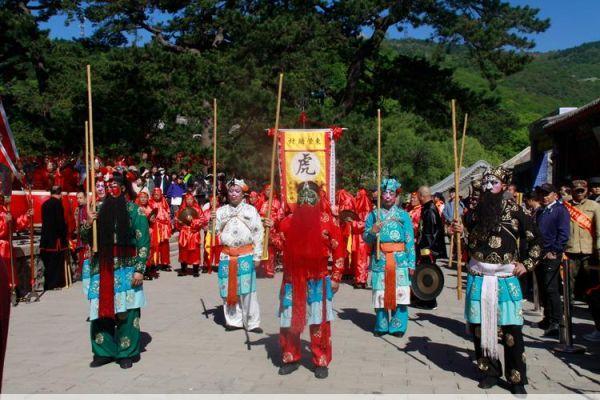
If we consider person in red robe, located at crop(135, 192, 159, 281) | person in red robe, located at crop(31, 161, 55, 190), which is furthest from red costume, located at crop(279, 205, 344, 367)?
person in red robe, located at crop(31, 161, 55, 190)

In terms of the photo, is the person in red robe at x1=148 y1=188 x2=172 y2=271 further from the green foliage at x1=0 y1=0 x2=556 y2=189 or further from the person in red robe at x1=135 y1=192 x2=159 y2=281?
the green foliage at x1=0 y1=0 x2=556 y2=189

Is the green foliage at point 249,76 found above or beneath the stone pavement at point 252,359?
above

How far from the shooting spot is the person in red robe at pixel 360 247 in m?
12.5

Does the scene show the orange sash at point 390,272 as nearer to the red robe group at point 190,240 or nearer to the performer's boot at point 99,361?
the performer's boot at point 99,361

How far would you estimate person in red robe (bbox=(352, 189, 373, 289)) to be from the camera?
12.5 metres

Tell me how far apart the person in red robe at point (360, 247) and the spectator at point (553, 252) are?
4.01 metres

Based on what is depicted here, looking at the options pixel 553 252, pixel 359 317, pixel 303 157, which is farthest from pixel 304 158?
pixel 553 252

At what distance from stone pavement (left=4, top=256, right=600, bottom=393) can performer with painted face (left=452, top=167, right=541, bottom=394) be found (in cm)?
29

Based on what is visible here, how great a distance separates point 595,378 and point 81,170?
15.3 meters

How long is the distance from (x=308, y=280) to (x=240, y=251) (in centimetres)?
202

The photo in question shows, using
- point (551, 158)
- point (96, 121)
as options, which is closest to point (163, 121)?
point (96, 121)

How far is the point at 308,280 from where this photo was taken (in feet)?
20.7

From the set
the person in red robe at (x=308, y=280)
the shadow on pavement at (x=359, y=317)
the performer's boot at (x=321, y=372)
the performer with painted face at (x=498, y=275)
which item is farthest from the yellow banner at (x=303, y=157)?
the performer with painted face at (x=498, y=275)

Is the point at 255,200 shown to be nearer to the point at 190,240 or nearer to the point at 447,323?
the point at 190,240
